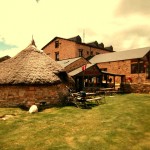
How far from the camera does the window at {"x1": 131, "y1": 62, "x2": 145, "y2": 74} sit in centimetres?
3622

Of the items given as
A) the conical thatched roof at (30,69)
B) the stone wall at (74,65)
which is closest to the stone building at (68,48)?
the stone wall at (74,65)

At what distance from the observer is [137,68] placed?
36.8 meters

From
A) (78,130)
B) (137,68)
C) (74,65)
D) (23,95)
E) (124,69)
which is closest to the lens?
(78,130)

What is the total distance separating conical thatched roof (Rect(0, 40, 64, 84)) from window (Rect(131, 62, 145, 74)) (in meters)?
21.3

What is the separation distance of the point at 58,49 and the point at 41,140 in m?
38.0

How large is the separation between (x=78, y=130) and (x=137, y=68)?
92.7 ft

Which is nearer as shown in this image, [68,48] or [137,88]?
[137,88]

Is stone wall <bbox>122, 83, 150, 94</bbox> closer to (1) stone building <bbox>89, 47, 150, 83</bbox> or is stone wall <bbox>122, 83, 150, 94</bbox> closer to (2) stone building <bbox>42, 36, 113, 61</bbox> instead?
(1) stone building <bbox>89, 47, 150, 83</bbox>

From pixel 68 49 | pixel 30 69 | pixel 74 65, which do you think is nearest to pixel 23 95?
pixel 30 69

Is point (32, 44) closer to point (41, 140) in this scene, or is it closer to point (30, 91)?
point (30, 91)

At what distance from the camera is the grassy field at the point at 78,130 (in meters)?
8.95

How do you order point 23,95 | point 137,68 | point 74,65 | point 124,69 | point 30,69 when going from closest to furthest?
point 23,95
point 30,69
point 74,65
point 137,68
point 124,69

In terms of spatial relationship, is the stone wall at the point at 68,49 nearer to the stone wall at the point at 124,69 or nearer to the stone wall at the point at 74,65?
the stone wall at the point at 124,69

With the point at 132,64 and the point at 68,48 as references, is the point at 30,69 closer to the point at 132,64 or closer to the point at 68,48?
the point at 132,64
